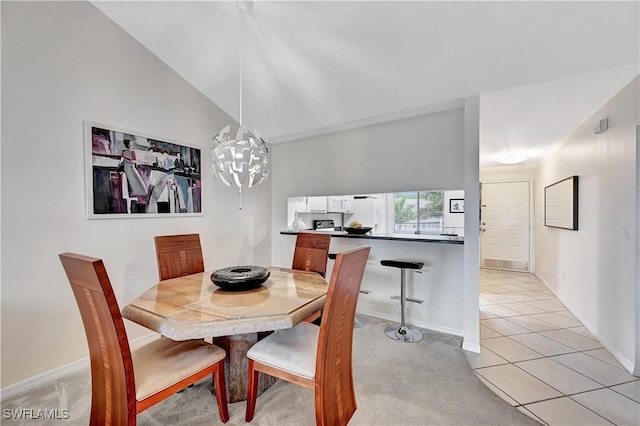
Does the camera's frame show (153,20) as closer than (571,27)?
No

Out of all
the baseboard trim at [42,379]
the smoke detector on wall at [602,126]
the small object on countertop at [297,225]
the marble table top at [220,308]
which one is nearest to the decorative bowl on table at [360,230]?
the small object on countertop at [297,225]

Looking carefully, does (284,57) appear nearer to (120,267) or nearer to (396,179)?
(396,179)

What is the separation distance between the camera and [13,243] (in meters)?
2.06

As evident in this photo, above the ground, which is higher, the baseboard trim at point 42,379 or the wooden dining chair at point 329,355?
the wooden dining chair at point 329,355

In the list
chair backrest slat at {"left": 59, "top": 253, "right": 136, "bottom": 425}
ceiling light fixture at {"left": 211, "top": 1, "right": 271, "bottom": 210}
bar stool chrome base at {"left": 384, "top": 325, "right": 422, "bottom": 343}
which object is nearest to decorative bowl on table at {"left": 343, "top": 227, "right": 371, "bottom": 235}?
bar stool chrome base at {"left": 384, "top": 325, "right": 422, "bottom": 343}

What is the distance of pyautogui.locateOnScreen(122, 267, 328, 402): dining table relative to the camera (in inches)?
54.9

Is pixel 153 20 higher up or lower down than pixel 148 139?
higher up

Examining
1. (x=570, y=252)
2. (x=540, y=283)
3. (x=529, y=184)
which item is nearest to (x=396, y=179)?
(x=570, y=252)

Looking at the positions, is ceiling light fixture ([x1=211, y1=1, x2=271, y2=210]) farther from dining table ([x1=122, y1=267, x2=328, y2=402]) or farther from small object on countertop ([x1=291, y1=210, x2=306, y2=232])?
small object on countertop ([x1=291, y1=210, x2=306, y2=232])

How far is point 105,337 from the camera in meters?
1.31

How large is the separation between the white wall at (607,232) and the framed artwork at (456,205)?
1220mm

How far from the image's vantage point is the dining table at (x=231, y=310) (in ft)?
4.58

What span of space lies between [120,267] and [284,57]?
8.53 ft

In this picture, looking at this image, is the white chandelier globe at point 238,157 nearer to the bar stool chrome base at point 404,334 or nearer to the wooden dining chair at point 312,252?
the wooden dining chair at point 312,252
